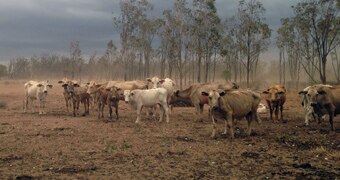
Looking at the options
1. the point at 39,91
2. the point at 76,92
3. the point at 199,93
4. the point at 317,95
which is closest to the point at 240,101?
the point at 317,95

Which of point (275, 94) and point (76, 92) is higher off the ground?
point (76, 92)

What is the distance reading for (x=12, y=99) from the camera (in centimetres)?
3525

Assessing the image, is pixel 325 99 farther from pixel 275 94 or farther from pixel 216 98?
pixel 216 98

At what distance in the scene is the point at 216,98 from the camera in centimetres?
1338

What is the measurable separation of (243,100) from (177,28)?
1235 inches

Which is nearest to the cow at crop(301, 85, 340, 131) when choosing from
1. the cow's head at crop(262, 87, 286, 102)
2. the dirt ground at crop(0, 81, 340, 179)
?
the dirt ground at crop(0, 81, 340, 179)

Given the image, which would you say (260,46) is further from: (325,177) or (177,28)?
(325,177)

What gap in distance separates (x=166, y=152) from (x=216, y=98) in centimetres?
323

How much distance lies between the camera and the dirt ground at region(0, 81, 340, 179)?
8.84 metres

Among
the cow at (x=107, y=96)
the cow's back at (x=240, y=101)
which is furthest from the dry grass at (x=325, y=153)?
the cow at (x=107, y=96)

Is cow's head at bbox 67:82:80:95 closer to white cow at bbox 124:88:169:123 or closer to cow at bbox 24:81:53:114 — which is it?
cow at bbox 24:81:53:114

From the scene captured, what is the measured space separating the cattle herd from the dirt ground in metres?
0.84

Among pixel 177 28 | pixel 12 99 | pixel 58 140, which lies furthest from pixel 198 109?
pixel 177 28

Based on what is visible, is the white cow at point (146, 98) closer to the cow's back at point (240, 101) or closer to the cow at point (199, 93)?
the cow at point (199, 93)
